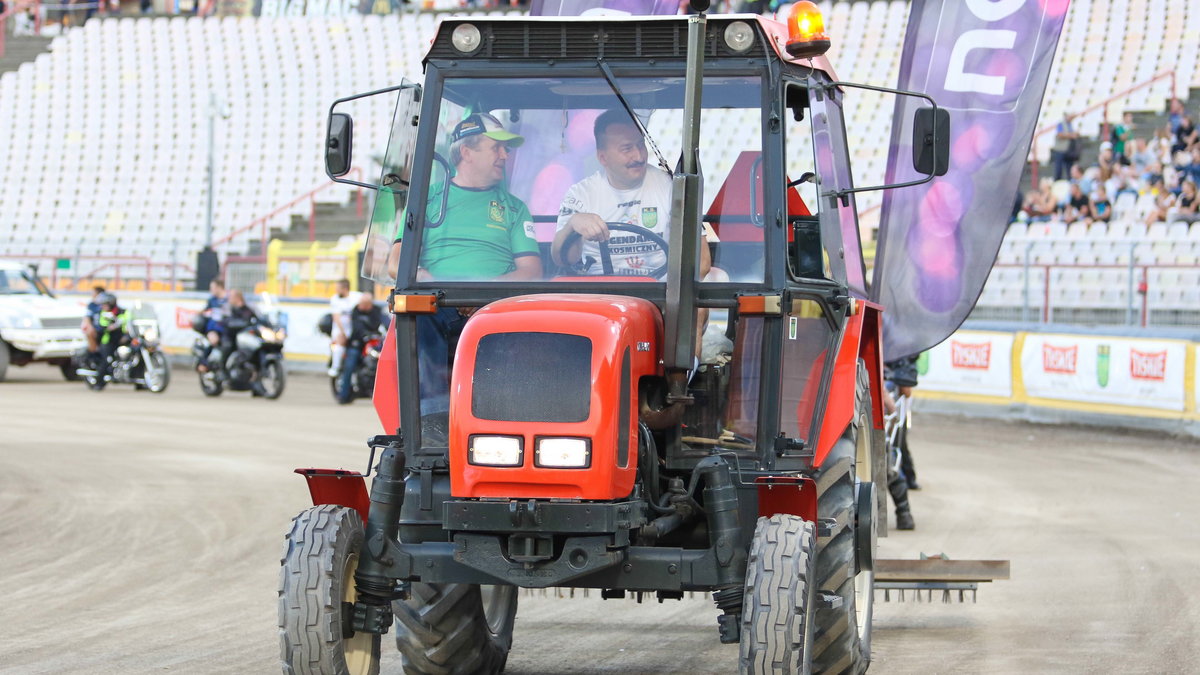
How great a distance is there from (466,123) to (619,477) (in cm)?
160

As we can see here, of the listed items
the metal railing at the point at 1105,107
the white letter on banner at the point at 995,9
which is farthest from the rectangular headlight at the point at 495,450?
the metal railing at the point at 1105,107

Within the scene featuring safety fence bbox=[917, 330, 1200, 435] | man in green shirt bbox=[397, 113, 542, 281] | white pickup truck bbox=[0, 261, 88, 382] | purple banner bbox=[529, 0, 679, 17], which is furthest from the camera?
white pickup truck bbox=[0, 261, 88, 382]

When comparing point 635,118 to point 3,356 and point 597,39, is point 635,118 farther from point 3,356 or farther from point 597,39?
point 3,356

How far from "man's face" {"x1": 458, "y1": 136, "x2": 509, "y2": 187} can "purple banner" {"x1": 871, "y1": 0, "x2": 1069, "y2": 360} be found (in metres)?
4.31

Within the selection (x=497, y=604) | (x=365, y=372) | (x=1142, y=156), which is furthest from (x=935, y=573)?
(x=1142, y=156)

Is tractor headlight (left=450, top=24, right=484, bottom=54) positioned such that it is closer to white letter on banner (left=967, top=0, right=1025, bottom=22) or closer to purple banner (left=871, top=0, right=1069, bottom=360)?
purple banner (left=871, top=0, right=1069, bottom=360)

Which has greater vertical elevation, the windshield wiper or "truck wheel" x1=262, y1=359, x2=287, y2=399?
the windshield wiper

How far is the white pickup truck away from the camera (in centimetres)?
2452

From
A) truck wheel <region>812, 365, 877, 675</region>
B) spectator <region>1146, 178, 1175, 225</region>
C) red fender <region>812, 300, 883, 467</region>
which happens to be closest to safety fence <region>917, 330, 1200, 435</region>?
spectator <region>1146, 178, 1175, 225</region>

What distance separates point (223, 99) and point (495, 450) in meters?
32.6

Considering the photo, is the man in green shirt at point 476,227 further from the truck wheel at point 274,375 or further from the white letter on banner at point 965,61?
the truck wheel at point 274,375

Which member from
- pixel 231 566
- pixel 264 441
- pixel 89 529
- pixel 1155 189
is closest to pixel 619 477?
pixel 231 566

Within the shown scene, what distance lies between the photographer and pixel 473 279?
20.5ft

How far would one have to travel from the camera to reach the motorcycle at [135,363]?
23156 mm
